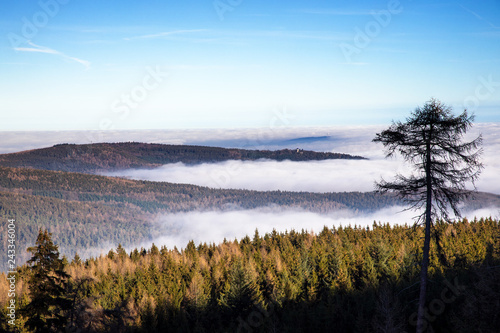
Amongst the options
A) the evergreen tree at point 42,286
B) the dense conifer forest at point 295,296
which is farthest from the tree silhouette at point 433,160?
the evergreen tree at point 42,286

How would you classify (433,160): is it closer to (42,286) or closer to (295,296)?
(42,286)

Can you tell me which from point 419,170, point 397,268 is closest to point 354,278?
point 397,268

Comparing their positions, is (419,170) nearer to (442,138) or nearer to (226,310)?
(442,138)

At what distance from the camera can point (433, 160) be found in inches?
945

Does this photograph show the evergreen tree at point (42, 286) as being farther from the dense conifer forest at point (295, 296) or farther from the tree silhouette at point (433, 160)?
the tree silhouette at point (433, 160)

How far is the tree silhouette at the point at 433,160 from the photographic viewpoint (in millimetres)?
23203

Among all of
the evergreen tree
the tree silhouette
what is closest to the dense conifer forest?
the evergreen tree

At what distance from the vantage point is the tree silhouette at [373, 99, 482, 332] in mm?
23203

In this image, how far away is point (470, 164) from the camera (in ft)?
76.3

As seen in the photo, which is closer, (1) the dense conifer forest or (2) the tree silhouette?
(2) the tree silhouette

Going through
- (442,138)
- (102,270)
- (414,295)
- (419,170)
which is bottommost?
(102,270)

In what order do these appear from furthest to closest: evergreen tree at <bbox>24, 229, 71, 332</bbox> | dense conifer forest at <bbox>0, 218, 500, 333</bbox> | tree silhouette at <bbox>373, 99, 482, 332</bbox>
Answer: dense conifer forest at <bbox>0, 218, 500, 333</bbox> < evergreen tree at <bbox>24, 229, 71, 332</bbox> < tree silhouette at <bbox>373, 99, 482, 332</bbox>

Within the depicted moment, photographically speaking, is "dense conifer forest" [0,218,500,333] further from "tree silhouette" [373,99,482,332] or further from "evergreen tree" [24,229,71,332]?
"tree silhouette" [373,99,482,332]

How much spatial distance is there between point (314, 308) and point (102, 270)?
46.5m
